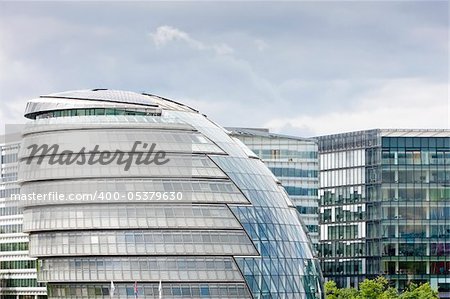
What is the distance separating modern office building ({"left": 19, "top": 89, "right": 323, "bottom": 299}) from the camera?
4658 inches

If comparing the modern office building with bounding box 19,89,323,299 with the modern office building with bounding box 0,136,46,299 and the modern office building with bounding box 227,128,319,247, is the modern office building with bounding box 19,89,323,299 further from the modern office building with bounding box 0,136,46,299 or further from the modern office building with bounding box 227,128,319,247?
the modern office building with bounding box 227,128,319,247

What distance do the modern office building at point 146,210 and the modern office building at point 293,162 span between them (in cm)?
3270

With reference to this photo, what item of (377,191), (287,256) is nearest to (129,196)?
(287,256)

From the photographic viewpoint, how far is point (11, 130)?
134 m

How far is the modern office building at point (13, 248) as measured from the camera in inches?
5246

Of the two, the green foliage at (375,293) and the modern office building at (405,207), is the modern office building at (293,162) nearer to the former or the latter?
the green foliage at (375,293)

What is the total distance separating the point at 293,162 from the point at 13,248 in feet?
124

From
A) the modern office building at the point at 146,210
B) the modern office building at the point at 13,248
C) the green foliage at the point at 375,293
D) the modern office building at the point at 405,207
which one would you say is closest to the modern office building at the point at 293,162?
the green foliage at the point at 375,293

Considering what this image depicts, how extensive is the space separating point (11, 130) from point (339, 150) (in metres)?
60.9

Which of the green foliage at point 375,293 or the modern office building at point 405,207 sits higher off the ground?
the modern office building at point 405,207

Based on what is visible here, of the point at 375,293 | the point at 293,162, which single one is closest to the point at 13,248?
the point at 293,162

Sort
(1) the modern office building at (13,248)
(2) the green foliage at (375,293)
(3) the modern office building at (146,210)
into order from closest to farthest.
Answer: (3) the modern office building at (146,210)
(1) the modern office building at (13,248)
(2) the green foliage at (375,293)

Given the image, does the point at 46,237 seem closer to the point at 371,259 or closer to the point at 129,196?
the point at 129,196

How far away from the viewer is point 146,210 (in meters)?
119
